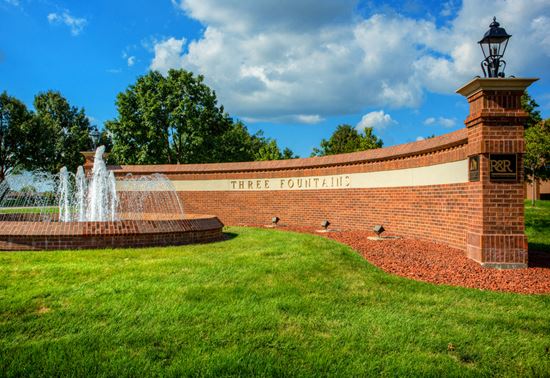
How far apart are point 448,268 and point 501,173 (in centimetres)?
194

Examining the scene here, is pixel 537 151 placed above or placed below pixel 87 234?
above

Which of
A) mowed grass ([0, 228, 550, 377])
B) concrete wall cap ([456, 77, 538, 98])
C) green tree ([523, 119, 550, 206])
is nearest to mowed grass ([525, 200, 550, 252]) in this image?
concrete wall cap ([456, 77, 538, 98])

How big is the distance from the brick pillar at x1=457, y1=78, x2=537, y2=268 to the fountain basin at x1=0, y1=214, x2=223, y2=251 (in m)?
5.86

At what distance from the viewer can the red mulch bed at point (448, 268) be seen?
6.64 meters

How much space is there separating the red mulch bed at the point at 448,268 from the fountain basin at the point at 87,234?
3.94m

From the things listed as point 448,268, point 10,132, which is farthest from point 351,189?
point 10,132

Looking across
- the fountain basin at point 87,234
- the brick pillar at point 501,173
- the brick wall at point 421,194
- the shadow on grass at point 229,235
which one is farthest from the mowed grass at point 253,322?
the shadow on grass at point 229,235

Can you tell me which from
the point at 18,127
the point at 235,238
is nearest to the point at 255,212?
the point at 235,238

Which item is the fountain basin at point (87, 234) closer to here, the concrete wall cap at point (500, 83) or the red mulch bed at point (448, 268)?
the red mulch bed at point (448, 268)

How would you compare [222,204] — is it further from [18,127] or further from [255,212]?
[18,127]

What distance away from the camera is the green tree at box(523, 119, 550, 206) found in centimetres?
2630

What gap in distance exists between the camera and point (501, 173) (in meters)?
7.85

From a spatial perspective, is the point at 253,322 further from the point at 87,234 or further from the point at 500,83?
the point at 500,83

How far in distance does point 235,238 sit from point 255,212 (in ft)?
19.1
